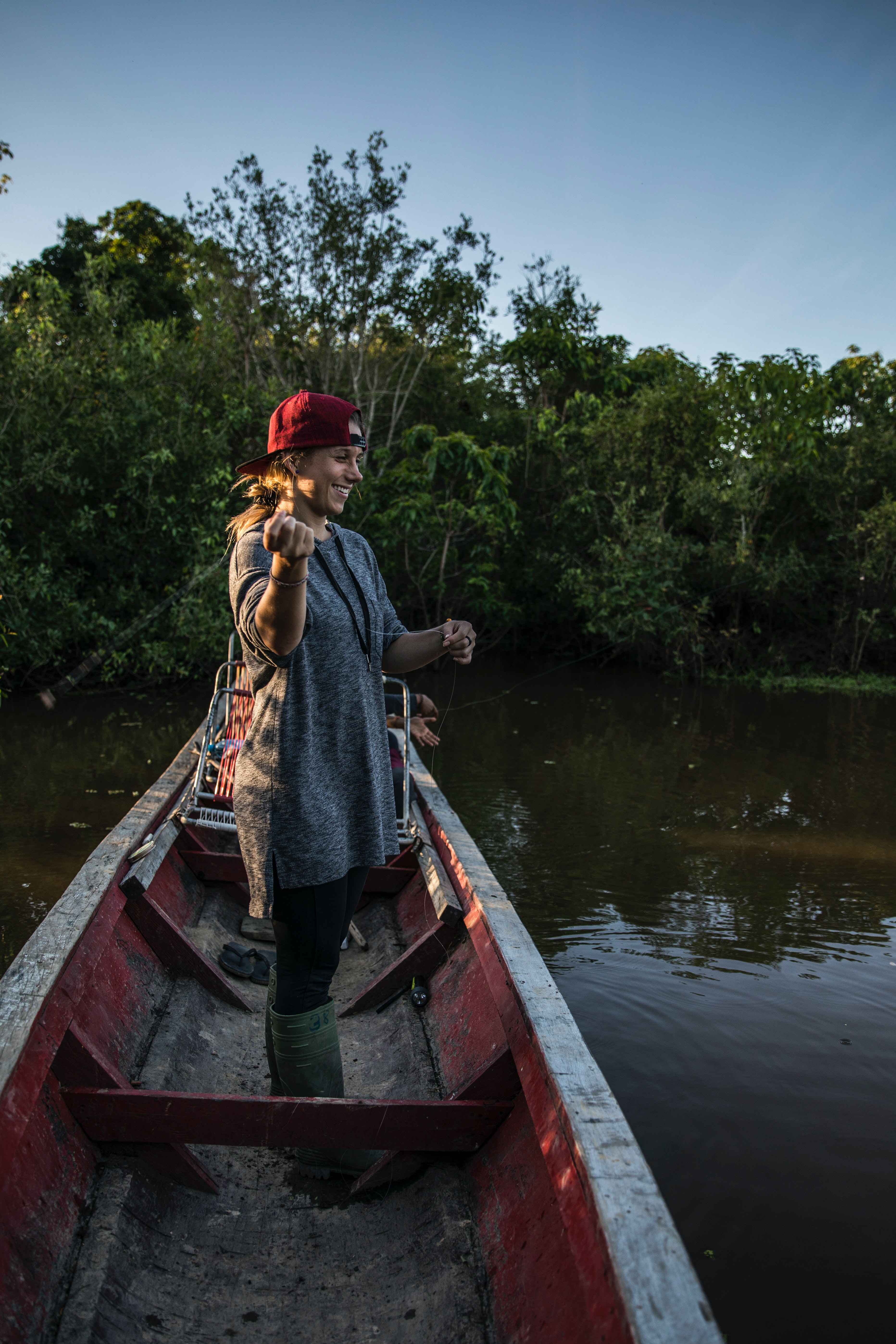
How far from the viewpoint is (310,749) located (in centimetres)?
184

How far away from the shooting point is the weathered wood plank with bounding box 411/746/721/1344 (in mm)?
1188

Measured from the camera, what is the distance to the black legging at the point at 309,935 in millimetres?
1910

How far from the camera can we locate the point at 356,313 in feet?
53.1

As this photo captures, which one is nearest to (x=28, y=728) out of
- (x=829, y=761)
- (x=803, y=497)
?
(x=829, y=761)

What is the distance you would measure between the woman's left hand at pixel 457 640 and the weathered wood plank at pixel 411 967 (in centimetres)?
131

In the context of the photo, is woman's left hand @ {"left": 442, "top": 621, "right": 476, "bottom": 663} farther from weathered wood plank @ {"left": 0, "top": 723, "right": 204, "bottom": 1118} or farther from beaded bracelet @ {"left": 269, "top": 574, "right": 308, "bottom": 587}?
weathered wood plank @ {"left": 0, "top": 723, "right": 204, "bottom": 1118}

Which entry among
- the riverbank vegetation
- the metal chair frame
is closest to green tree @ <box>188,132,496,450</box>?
the riverbank vegetation

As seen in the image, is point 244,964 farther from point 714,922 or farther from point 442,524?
point 442,524

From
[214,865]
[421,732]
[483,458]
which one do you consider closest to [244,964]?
[214,865]

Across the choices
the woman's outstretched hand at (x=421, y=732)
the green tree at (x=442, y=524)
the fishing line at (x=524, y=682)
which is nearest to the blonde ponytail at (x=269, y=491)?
the woman's outstretched hand at (x=421, y=732)

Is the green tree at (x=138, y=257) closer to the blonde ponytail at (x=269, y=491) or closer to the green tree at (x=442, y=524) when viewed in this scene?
the green tree at (x=442, y=524)

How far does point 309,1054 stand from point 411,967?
1079 mm

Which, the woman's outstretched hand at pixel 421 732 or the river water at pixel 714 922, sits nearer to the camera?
the river water at pixel 714 922

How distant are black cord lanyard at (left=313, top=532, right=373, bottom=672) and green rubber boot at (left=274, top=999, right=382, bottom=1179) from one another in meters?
0.83
